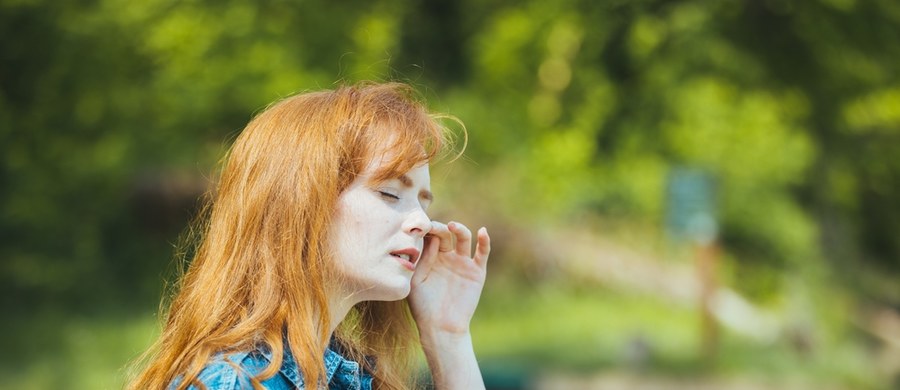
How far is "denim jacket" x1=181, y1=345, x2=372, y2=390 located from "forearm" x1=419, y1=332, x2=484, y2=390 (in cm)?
22

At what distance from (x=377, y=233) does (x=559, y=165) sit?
9.89 metres

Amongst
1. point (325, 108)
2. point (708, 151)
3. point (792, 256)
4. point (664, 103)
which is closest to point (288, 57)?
point (664, 103)

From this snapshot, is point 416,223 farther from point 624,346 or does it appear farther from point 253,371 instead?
point 624,346

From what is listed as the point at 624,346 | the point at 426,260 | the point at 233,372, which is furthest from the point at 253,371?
the point at 624,346

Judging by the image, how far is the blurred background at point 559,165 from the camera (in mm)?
7184

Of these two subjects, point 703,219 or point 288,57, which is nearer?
point 288,57

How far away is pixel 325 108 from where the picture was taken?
1468mm

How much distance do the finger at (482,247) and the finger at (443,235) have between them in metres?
0.04

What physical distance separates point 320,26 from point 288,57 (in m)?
0.78

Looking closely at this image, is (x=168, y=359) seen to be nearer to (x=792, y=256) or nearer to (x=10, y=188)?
(x=10, y=188)

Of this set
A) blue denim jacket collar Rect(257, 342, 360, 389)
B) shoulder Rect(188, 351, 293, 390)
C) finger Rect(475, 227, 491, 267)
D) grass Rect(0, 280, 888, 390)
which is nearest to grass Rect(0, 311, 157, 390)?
grass Rect(0, 280, 888, 390)

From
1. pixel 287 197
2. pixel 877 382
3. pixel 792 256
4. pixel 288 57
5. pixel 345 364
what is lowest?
pixel 345 364

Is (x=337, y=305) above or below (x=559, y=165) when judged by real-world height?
below

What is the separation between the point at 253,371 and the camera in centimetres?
128
